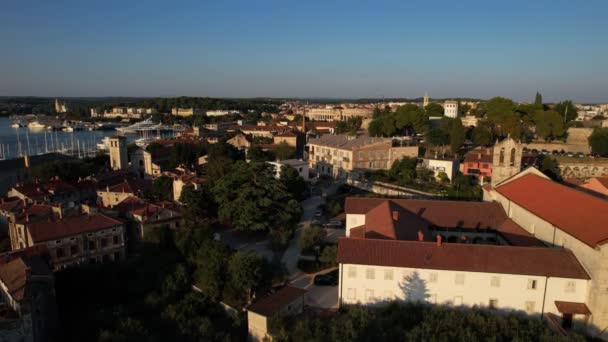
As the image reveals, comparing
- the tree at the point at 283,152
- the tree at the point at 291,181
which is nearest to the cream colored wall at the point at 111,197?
the tree at the point at 291,181

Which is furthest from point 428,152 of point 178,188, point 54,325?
point 54,325

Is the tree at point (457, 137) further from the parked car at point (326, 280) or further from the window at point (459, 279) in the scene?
the window at point (459, 279)

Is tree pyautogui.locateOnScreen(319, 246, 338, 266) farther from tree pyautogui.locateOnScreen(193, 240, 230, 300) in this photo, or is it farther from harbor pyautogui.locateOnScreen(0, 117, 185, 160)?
harbor pyautogui.locateOnScreen(0, 117, 185, 160)

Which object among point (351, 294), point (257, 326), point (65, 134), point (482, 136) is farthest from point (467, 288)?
point (65, 134)

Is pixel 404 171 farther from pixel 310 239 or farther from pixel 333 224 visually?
pixel 310 239

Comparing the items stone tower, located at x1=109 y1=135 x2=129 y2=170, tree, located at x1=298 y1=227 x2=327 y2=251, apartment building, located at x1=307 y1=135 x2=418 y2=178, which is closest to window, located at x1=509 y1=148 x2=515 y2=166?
tree, located at x1=298 y1=227 x2=327 y2=251

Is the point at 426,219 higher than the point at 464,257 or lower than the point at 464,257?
lower
